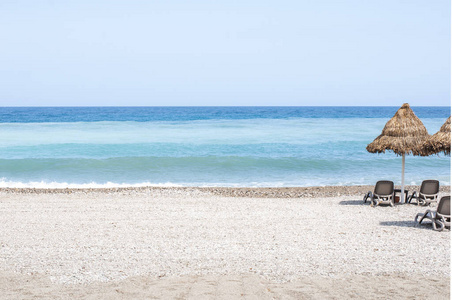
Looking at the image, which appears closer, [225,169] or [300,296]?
[300,296]

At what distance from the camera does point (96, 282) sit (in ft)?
18.6

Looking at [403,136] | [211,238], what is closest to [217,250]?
[211,238]

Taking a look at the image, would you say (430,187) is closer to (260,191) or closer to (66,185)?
(260,191)

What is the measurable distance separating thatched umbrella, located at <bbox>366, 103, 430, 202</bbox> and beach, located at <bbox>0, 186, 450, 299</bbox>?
1.39 m

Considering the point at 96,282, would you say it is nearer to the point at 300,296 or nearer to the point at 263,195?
the point at 300,296

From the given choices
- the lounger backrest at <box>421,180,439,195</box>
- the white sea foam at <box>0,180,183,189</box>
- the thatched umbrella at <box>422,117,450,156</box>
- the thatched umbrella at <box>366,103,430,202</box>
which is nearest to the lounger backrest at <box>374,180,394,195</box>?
the thatched umbrella at <box>366,103,430,202</box>

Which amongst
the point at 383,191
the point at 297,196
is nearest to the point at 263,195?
the point at 297,196

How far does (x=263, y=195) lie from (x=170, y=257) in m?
6.91

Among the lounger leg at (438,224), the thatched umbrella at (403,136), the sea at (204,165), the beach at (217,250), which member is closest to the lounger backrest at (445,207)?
the lounger leg at (438,224)

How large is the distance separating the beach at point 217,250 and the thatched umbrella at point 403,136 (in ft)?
4.55

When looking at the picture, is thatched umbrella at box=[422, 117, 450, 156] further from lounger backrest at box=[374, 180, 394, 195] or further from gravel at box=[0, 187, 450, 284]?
lounger backrest at box=[374, 180, 394, 195]

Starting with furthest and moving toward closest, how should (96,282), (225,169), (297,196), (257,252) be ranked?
(225,169) → (297,196) → (257,252) → (96,282)

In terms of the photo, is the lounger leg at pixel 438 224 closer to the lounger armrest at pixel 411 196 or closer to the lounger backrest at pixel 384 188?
the lounger backrest at pixel 384 188

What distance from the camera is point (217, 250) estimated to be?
277 inches
